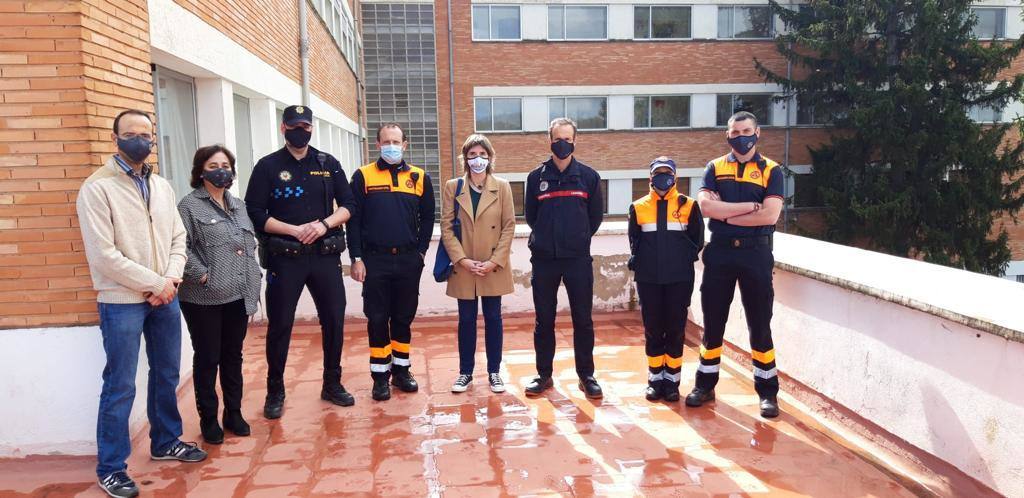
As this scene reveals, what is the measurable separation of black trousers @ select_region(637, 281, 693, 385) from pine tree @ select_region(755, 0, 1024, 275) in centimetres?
1997

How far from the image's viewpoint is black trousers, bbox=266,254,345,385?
4.61m

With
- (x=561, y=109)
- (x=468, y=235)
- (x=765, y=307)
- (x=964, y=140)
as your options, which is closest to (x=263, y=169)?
(x=468, y=235)

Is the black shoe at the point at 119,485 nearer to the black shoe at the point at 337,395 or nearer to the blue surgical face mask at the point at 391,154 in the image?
the black shoe at the point at 337,395

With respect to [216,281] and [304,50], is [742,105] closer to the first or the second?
[304,50]

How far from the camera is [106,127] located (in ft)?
13.1

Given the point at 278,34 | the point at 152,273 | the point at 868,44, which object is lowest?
the point at 152,273

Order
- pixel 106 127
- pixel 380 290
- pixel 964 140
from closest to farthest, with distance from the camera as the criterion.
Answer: pixel 106 127 → pixel 380 290 → pixel 964 140

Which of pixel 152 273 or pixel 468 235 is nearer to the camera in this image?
pixel 152 273

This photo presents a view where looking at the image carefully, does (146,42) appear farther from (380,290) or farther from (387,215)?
(380,290)

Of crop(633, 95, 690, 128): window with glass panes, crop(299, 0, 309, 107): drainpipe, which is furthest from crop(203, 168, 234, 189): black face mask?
crop(633, 95, 690, 128): window with glass panes

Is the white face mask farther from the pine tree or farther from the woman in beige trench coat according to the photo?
the pine tree

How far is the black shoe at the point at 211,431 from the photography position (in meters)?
4.29

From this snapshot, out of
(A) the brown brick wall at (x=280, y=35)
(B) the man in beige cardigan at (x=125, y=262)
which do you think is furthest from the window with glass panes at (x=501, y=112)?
(B) the man in beige cardigan at (x=125, y=262)

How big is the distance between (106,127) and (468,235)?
2364mm
